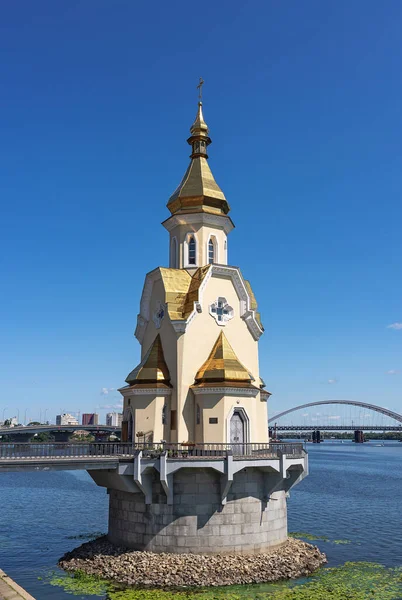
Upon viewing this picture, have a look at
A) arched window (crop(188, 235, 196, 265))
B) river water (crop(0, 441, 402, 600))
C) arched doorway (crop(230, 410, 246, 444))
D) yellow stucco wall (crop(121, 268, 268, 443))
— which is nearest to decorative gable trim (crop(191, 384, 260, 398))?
yellow stucco wall (crop(121, 268, 268, 443))

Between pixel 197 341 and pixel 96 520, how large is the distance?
724 inches

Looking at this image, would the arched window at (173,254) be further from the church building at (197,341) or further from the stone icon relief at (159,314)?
the stone icon relief at (159,314)

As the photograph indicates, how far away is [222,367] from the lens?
28266 millimetres

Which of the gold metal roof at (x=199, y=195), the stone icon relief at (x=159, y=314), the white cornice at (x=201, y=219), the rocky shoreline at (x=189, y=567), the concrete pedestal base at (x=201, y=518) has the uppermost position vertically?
the gold metal roof at (x=199, y=195)

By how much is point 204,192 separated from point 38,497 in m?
35.2

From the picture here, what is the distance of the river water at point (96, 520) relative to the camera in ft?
92.8

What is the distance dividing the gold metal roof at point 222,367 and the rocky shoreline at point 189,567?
26.7ft

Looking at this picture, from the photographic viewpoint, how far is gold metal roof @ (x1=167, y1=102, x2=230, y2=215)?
33719 mm

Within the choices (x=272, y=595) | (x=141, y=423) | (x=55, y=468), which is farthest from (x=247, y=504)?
(x=55, y=468)

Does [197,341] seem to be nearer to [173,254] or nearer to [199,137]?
[173,254]

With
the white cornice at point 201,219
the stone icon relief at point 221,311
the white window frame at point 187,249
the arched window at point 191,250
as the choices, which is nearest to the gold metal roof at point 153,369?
the stone icon relief at point 221,311

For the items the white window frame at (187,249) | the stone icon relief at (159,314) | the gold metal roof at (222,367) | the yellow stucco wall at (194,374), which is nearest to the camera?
the yellow stucco wall at (194,374)

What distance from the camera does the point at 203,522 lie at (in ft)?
81.5

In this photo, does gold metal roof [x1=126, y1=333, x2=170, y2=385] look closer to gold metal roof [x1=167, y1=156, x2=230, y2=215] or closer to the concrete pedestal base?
the concrete pedestal base
